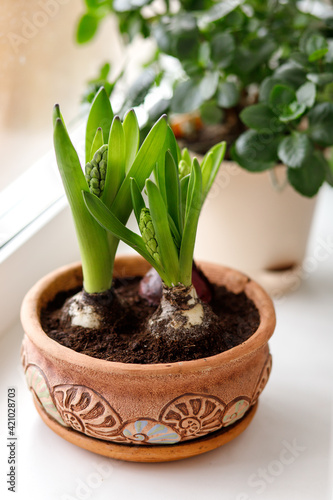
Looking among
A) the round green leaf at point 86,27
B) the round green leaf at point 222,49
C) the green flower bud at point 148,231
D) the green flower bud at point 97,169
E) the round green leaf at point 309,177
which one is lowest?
the round green leaf at point 309,177

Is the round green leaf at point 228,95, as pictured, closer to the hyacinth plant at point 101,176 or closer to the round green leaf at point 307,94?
the round green leaf at point 307,94

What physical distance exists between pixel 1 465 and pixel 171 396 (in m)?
0.21

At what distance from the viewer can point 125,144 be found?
0.55m

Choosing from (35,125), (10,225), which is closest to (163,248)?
(10,225)

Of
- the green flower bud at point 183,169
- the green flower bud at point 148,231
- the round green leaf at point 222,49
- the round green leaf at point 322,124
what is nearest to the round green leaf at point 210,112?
the round green leaf at point 222,49

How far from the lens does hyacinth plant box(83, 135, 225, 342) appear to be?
0.50 metres

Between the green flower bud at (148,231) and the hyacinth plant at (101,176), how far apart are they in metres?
0.04

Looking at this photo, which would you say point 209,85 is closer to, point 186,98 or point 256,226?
point 186,98

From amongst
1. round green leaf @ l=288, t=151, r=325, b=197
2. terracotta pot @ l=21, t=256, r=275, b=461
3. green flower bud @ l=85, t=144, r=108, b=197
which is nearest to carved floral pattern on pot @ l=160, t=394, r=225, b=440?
terracotta pot @ l=21, t=256, r=275, b=461

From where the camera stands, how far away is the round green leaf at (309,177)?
71cm

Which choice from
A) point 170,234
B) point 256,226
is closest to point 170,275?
point 170,234

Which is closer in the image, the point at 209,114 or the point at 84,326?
the point at 84,326

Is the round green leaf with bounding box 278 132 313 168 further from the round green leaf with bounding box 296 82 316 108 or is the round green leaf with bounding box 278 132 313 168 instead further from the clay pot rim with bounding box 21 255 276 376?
the clay pot rim with bounding box 21 255 276 376

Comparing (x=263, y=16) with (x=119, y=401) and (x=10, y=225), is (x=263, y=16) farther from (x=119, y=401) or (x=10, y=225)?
(x=119, y=401)
